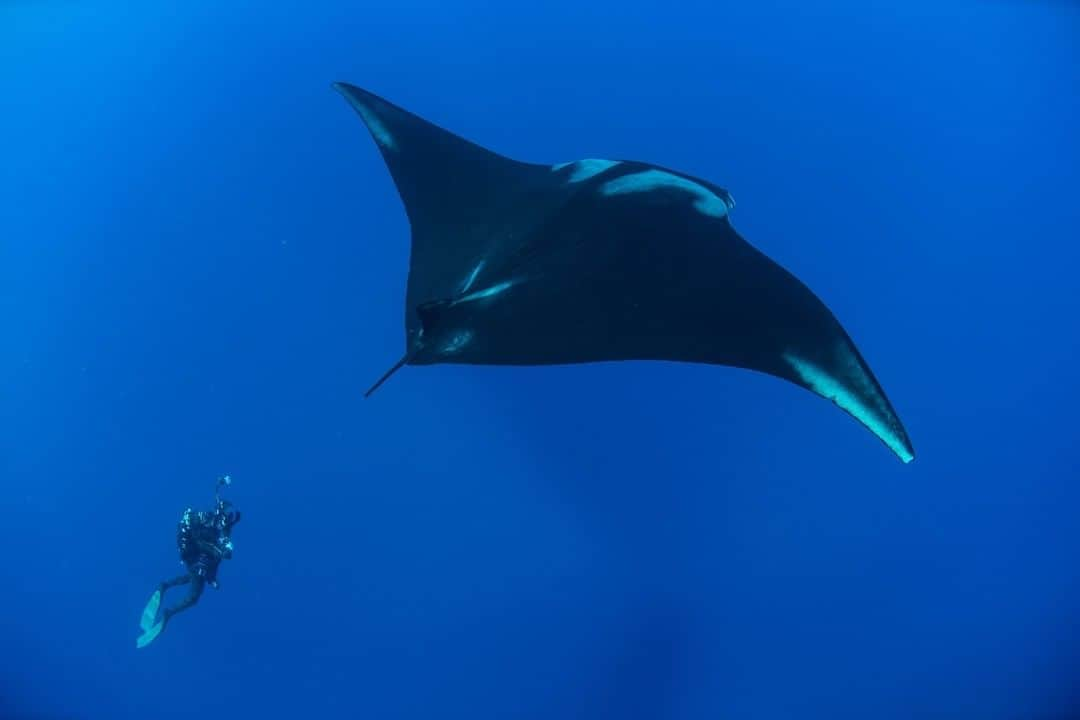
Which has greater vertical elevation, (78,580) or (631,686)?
(78,580)

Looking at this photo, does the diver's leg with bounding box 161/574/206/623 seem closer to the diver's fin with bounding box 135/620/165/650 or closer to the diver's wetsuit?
the diver's wetsuit

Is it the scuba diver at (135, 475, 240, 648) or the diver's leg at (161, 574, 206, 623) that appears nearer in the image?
the scuba diver at (135, 475, 240, 648)

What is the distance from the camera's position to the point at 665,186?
316cm

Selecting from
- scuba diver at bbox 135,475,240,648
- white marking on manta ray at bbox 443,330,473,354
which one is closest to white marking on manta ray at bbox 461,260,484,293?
white marking on manta ray at bbox 443,330,473,354

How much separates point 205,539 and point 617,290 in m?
5.63

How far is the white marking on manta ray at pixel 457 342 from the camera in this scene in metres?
2.45

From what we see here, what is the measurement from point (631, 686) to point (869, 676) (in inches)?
117

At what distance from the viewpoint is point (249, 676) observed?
8555mm

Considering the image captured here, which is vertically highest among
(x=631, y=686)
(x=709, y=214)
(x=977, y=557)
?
(x=709, y=214)

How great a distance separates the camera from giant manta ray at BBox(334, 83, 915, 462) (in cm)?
243

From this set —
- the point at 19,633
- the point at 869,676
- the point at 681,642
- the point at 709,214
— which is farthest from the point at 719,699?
the point at 19,633

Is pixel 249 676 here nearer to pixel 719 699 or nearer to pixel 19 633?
pixel 19 633

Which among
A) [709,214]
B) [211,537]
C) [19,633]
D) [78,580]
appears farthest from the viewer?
[19,633]

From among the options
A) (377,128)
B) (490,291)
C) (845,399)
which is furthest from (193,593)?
(845,399)
